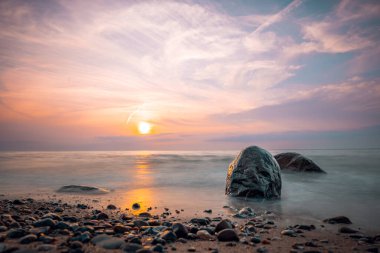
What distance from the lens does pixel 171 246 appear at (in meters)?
3.04

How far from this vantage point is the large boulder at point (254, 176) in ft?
22.5

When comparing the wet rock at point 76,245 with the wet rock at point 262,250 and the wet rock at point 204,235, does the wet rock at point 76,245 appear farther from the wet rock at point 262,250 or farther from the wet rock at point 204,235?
the wet rock at point 262,250

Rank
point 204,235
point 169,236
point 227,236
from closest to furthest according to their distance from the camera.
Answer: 1. point 169,236
2. point 227,236
3. point 204,235

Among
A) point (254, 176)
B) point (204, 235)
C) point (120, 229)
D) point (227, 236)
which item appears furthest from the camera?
point (254, 176)

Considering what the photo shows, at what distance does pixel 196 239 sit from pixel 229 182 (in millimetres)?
4333

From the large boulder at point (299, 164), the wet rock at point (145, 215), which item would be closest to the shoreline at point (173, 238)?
the wet rock at point (145, 215)

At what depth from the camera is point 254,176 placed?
6.98m

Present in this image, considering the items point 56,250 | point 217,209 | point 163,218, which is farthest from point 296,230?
point 56,250

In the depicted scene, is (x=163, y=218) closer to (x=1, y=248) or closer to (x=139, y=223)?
(x=139, y=223)

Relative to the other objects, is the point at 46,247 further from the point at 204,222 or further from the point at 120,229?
the point at 204,222

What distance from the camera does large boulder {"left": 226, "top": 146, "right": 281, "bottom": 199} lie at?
6.86 m

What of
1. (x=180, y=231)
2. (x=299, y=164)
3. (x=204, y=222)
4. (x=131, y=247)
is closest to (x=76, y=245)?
(x=131, y=247)

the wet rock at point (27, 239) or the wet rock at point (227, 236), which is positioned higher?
the wet rock at point (27, 239)

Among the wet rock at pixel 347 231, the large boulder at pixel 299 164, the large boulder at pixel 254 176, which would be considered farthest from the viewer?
the large boulder at pixel 299 164
